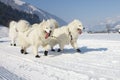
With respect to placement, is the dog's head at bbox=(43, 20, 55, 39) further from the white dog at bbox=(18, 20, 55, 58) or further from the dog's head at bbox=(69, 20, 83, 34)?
the dog's head at bbox=(69, 20, 83, 34)

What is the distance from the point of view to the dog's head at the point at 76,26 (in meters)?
15.3

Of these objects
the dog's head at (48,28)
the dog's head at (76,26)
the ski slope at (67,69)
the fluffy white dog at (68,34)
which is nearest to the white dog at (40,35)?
the dog's head at (48,28)

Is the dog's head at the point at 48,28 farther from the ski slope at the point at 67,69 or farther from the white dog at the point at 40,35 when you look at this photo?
the ski slope at the point at 67,69

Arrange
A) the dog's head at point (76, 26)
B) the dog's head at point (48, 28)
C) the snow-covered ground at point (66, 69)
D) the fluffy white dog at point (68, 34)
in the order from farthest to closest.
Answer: the fluffy white dog at point (68, 34), the dog's head at point (76, 26), the dog's head at point (48, 28), the snow-covered ground at point (66, 69)

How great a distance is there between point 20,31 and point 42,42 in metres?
2.31

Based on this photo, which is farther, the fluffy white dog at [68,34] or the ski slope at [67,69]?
the fluffy white dog at [68,34]

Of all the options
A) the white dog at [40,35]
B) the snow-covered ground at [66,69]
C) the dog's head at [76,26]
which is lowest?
the snow-covered ground at [66,69]

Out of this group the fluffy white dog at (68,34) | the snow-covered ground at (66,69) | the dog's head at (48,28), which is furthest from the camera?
the fluffy white dog at (68,34)

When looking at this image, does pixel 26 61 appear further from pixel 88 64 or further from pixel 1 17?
pixel 1 17

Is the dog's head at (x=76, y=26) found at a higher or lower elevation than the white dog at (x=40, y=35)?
higher

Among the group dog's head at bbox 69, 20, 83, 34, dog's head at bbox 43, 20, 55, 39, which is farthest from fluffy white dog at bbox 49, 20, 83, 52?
dog's head at bbox 43, 20, 55, 39

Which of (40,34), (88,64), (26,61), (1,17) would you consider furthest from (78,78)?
(1,17)

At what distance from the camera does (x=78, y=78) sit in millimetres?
8953

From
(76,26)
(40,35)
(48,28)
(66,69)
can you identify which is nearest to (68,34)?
(76,26)
